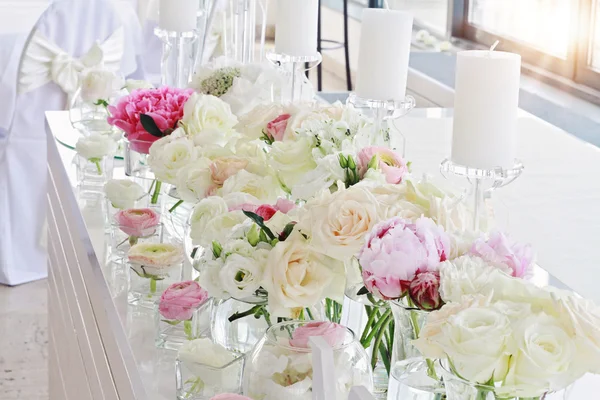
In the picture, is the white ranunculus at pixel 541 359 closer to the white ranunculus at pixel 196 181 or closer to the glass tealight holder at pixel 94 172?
the white ranunculus at pixel 196 181

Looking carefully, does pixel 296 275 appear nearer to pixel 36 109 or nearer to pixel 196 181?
pixel 196 181

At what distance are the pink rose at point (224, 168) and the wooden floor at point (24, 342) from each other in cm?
153

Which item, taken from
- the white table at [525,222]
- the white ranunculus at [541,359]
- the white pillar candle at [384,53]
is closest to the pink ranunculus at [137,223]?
the white table at [525,222]

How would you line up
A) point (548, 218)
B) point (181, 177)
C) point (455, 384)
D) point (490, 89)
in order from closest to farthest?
point (455, 384), point (490, 89), point (181, 177), point (548, 218)

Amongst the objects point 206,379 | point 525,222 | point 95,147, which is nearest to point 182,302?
point 206,379

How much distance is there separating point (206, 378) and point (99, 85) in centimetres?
98

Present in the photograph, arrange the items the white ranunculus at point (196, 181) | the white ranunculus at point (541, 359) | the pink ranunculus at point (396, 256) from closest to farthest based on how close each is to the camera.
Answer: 1. the white ranunculus at point (541, 359)
2. the pink ranunculus at point (396, 256)
3. the white ranunculus at point (196, 181)

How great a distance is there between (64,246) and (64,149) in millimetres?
264

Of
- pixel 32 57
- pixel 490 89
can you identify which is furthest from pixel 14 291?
pixel 490 89

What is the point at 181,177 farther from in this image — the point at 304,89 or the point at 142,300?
the point at 304,89

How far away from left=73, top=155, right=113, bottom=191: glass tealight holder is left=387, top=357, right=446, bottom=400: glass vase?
0.94 meters

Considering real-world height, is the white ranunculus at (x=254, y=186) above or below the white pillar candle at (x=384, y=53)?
below

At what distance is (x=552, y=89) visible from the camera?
10.9 ft

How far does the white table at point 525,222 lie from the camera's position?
97 centimetres
